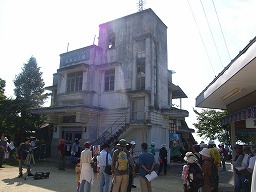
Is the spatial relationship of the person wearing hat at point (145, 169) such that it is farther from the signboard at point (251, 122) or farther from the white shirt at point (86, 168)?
the signboard at point (251, 122)

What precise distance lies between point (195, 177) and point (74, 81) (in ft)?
64.3

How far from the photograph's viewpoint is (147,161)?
691 centimetres

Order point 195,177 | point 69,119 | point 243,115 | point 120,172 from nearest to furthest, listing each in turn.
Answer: point 195,177 < point 120,172 < point 243,115 < point 69,119

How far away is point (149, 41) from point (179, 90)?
8533mm

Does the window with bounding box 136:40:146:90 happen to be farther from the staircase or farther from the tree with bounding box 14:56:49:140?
the tree with bounding box 14:56:49:140

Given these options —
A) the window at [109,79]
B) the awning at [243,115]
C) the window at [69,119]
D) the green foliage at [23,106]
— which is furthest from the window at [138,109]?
the green foliage at [23,106]

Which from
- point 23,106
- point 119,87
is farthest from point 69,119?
point 23,106

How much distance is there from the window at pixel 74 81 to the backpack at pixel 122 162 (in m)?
16.5

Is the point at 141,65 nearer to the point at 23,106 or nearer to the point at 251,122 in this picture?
the point at 251,122

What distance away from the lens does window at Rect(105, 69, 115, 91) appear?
2155 centimetres

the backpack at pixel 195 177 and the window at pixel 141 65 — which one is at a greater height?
the window at pixel 141 65

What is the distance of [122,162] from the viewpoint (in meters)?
6.63

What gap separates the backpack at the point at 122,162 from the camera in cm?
661

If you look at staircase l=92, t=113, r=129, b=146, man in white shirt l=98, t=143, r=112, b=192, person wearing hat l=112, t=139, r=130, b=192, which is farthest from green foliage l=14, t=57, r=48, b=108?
person wearing hat l=112, t=139, r=130, b=192
